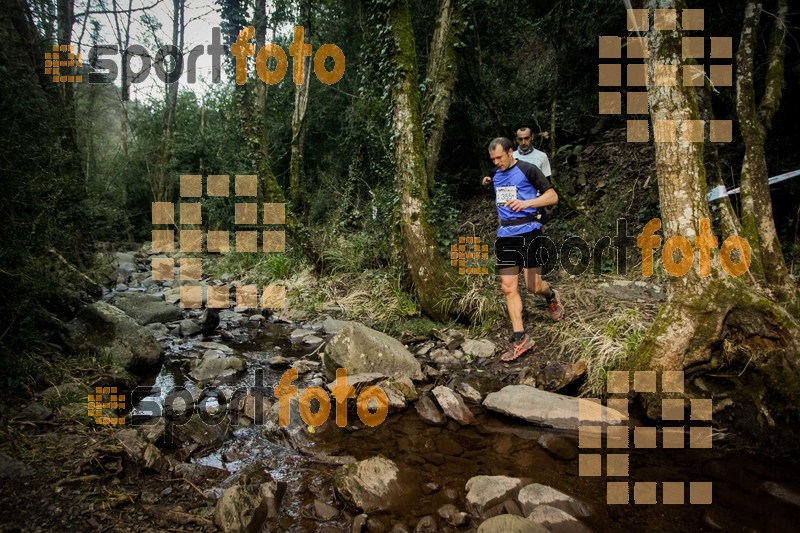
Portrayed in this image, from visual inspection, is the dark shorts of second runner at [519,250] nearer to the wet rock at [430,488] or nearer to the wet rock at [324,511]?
the wet rock at [430,488]

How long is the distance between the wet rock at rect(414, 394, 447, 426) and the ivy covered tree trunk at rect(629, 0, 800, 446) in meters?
1.65

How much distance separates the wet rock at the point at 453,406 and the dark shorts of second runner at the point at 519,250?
138 centimetres

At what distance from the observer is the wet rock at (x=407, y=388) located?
3725 mm

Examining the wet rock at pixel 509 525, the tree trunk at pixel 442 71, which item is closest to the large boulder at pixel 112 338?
the wet rock at pixel 509 525

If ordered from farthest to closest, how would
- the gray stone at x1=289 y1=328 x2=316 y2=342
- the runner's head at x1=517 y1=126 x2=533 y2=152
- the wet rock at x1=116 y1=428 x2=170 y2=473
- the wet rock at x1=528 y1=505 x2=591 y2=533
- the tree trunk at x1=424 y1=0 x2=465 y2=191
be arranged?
1. the tree trunk at x1=424 y1=0 x2=465 y2=191
2. the gray stone at x1=289 y1=328 x2=316 y2=342
3. the runner's head at x1=517 y1=126 x2=533 y2=152
4. the wet rock at x1=116 y1=428 x2=170 y2=473
5. the wet rock at x1=528 y1=505 x2=591 y2=533

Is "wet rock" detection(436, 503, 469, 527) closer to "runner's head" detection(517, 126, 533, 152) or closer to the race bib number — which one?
the race bib number

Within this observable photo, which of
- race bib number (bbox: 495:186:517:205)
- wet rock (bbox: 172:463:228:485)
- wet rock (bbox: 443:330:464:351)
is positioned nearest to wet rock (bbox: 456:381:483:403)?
wet rock (bbox: 443:330:464:351)

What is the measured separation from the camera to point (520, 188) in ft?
13.2

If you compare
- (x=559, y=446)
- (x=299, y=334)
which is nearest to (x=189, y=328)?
(x=299, y=334)

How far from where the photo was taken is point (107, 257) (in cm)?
896

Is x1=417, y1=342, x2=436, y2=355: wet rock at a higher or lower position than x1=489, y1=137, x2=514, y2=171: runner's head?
lower

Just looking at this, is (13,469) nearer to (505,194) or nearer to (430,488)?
(430,488)

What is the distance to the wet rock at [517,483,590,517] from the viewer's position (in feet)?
7.52

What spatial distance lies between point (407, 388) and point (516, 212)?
1998mm
